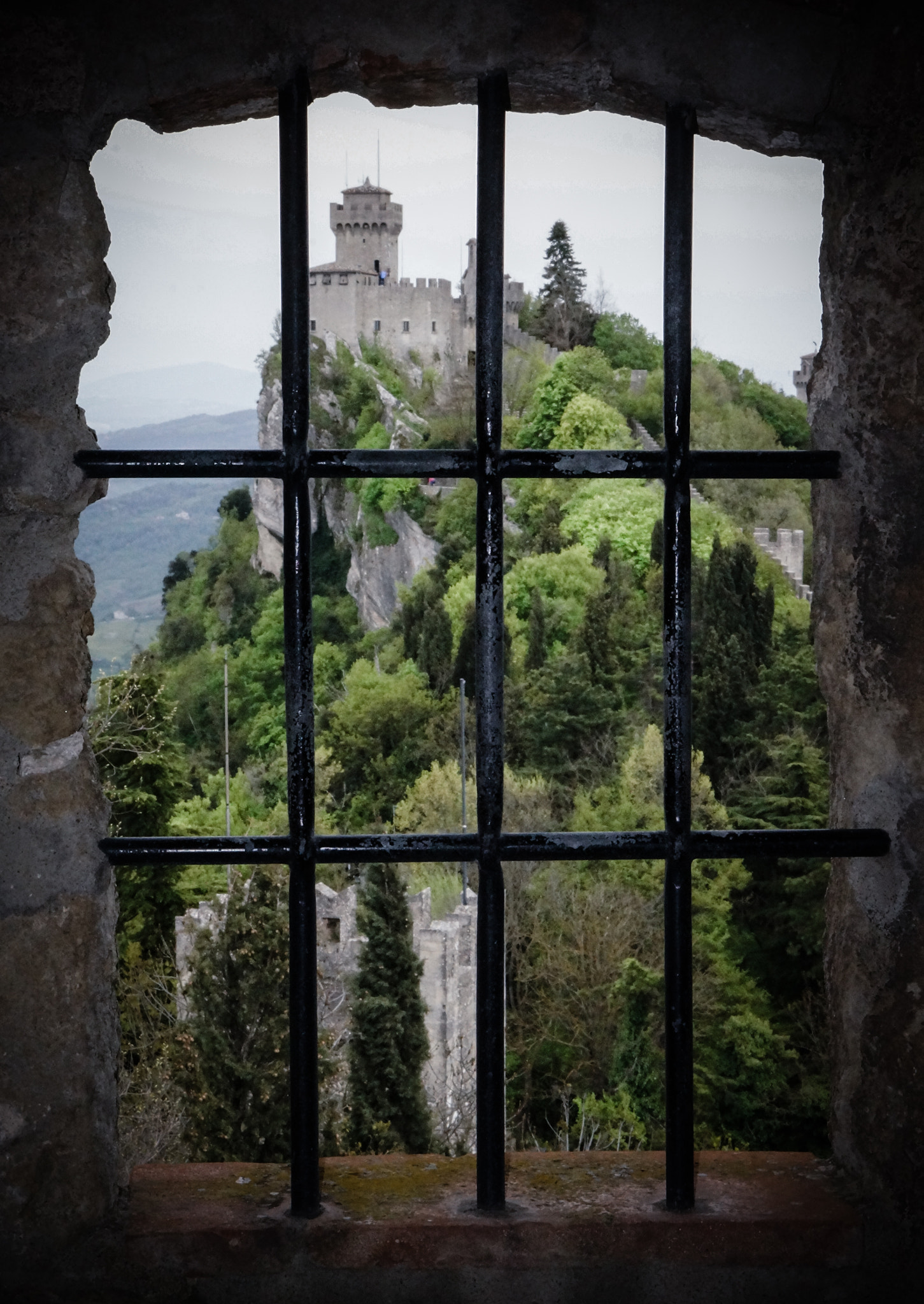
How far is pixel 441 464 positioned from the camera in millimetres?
1240

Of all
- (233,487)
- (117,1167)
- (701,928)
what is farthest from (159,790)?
(233,487)

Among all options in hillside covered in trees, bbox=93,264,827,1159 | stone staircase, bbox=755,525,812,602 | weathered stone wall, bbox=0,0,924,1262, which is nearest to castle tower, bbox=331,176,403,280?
hillside covered in trees, bbox=93,264,827,1159

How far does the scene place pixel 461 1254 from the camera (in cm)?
122

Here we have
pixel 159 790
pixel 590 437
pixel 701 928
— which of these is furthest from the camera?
pixel 590 437

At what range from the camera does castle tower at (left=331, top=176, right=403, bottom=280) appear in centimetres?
4184

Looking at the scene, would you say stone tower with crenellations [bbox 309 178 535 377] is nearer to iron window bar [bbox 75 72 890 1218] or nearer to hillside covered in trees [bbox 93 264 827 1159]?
hillside covered in trees [bbox 93 264 827 1159]

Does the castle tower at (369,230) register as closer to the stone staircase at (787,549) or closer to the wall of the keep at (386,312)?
the wall of the keep at (386,312)

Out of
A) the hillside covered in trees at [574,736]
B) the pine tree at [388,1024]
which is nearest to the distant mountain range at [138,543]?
the hillside covered in trees at [574,736]

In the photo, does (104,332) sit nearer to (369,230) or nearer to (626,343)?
(626,343)

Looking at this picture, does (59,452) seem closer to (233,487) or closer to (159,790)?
(159,790)

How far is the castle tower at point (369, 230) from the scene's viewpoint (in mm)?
41844

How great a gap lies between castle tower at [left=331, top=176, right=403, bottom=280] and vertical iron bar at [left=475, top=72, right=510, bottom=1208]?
4256 centimetres

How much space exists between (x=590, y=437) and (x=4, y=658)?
30347 mm

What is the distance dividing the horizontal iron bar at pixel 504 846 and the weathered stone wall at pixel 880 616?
60mm
